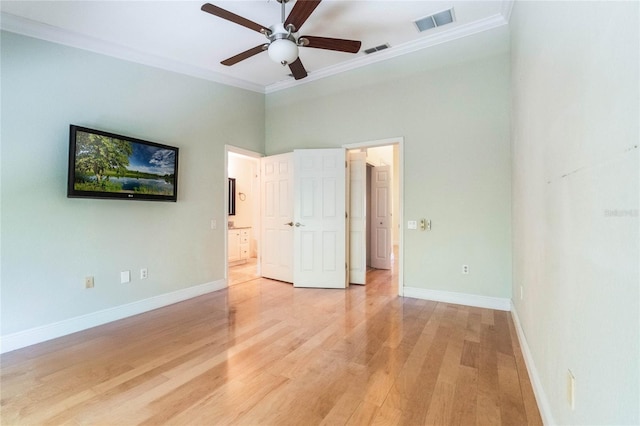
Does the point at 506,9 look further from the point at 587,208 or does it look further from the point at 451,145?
the point at 587,208

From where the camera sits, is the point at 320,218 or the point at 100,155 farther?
the point at 320,218

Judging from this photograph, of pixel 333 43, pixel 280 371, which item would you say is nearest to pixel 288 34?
pixel 333 43

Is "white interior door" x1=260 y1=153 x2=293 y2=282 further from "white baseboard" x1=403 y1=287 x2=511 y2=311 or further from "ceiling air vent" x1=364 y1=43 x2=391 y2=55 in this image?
"white baseboard" x1=403 y1=287 x2=511 y2=311

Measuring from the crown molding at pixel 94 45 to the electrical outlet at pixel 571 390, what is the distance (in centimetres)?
466

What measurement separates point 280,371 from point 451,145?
315 centimetres

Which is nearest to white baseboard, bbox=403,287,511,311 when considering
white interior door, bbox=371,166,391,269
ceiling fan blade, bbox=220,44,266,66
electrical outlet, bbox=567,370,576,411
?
white interior door, bbox=371,166,391,269

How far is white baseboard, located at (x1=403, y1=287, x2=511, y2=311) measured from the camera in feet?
10.8

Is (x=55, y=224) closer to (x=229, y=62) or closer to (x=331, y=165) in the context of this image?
(x=229, y=62)

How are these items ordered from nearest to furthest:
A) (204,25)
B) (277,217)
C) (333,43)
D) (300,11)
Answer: (300,11)
(333,43)
(204,25)
(277,217)

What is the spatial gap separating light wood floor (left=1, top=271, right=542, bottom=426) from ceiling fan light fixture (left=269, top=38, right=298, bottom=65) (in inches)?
101

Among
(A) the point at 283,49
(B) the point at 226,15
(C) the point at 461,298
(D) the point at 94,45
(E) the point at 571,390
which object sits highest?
(D) the point at 94,45

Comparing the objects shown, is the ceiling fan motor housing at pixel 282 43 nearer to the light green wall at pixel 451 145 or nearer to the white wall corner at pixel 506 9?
the light green wall at pixel 451 145

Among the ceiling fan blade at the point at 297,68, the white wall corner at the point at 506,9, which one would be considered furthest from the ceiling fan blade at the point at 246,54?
the white wall corner at the point at 506,9

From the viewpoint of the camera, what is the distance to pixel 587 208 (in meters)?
1.07
